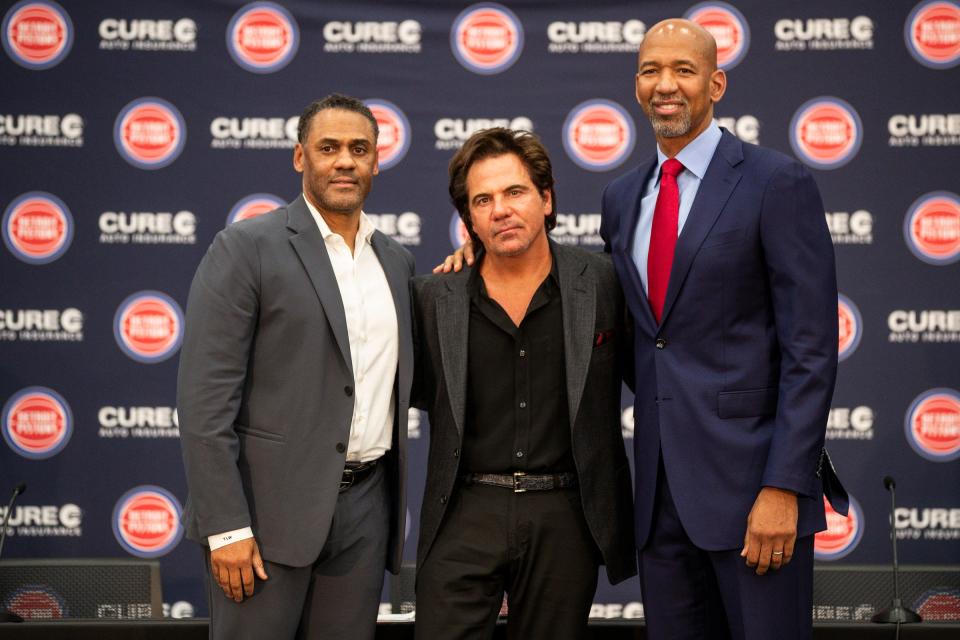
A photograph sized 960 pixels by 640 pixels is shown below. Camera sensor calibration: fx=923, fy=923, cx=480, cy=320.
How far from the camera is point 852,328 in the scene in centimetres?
448

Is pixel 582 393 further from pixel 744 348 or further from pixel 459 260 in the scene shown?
pixel 459 260

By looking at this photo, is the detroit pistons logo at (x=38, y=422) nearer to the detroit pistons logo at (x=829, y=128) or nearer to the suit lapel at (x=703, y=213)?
the suit lapel at (x=703, y=213)

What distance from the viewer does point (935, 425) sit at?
4.43 metres

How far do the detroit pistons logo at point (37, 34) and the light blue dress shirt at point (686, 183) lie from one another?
347cm

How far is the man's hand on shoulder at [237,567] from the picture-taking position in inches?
87.7

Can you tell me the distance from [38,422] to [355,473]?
9.30 feet

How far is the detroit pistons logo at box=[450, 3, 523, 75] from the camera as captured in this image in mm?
4527

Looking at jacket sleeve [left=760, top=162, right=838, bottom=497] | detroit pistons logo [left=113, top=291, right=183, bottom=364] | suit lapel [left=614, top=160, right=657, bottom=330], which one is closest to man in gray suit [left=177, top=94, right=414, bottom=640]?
suit lapel [left=614, top=160, right=657, bottom=330]

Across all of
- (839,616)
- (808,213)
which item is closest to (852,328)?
(839,616)

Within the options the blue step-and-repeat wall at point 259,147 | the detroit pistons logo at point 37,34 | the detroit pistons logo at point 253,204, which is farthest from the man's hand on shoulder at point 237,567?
the detroit pistons logo at point 37,34

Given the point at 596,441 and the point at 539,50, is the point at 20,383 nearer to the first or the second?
the point at 539,50

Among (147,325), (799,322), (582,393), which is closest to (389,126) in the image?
(147,325)

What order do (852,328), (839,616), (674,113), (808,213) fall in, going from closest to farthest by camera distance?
(808,213) < (674,113) < (839,616) < (852,328)

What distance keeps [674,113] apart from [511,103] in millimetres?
2329
